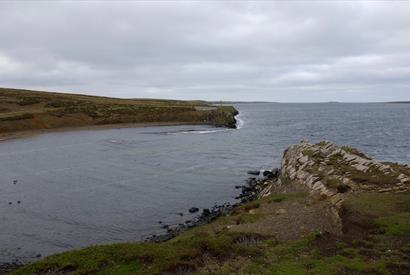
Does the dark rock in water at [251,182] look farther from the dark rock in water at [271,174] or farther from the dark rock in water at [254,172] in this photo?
the dark rock in water at [254,172]

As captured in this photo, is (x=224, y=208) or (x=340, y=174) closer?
(x=340, y=174)

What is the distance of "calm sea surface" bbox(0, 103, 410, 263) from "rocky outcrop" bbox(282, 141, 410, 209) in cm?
692

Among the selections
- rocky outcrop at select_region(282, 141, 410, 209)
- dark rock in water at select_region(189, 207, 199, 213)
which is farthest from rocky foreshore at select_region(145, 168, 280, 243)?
rocky outcrop at select_region(282, 141, 410, 209)

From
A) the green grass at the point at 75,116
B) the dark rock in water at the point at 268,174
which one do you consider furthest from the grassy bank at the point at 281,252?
the green grass at the point at 75,116

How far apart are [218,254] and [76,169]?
3571 cm

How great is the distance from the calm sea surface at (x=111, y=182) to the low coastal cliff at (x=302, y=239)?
562 centimetres

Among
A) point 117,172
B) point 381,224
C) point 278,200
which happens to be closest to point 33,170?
point 117,172

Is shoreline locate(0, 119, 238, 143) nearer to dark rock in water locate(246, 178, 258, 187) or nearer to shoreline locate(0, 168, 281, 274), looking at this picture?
dark rock in water locate(246, 178, 258, 187)

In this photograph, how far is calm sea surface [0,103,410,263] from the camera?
25797 mm

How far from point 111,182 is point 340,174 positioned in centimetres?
2318

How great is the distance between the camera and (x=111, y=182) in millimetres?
40344

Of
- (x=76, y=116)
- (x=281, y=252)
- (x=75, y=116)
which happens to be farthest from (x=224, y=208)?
(x=76, y=116)

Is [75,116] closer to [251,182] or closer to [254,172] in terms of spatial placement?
[254,172]

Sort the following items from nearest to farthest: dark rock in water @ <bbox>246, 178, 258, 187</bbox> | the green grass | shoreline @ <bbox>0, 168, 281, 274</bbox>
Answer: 1. shoreline @ <bbox>0, 168, 281, 274</bbox>
2. dark rock in water @ <bbox>246, 178, 258, 187</bbox>
3. the green grass
